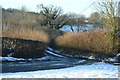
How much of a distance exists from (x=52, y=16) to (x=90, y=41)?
848 cm

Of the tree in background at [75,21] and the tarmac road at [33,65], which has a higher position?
the tree in background at [75,21]

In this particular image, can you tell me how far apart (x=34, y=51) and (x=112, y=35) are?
9.62 meters

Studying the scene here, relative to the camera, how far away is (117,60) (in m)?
15.1

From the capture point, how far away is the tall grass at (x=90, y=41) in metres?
22.7

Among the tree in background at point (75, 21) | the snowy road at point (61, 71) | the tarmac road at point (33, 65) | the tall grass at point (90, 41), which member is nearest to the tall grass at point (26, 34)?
the tarmac road at point (33, 65)

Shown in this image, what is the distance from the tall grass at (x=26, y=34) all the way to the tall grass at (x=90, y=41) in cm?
477

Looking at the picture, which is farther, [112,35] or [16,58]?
[112,35]

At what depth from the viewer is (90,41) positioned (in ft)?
80.1

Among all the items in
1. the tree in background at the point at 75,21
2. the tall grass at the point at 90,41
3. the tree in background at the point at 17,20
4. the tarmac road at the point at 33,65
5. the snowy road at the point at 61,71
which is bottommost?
the tarmac road at the point at 33,65

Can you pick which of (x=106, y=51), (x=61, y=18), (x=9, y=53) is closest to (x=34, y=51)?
(x=9, y=53)

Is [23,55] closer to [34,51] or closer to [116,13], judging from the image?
[34,51]

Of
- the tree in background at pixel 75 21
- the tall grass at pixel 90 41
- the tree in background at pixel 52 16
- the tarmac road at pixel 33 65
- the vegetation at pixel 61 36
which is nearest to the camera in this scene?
the tarmac road at pixel 33 65

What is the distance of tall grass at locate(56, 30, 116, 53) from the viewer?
2267cm

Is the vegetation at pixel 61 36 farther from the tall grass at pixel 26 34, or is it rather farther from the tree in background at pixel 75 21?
the tree in background at pixel 75 21
